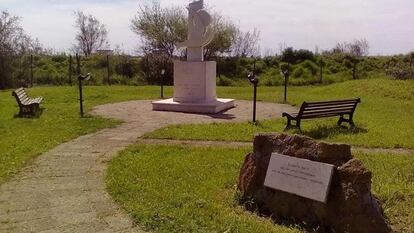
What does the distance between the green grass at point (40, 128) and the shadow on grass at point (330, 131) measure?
4.25m

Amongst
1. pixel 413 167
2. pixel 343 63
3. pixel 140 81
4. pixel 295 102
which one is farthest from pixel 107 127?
pixel 343 63

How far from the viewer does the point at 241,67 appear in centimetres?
3322

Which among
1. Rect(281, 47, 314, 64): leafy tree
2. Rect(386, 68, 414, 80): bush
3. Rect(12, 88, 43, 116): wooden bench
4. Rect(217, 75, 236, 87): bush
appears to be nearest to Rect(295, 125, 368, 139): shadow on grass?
Rect(12, 88, 43, 116): wooden bench

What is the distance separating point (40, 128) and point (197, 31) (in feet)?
19.7

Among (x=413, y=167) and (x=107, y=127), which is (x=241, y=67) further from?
(x=413, y=167)

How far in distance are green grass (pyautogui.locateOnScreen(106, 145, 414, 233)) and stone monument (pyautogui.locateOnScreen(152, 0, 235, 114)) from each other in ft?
20.5

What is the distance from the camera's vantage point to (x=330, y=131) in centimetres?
1066

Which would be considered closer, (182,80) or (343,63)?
(182,80)

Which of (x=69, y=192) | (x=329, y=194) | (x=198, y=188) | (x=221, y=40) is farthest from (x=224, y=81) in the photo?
(x=329, y=194)

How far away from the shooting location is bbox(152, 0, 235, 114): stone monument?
48.1 feet

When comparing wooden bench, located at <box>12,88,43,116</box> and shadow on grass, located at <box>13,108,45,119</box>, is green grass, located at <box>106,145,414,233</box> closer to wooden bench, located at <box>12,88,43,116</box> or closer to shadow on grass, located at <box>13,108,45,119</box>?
shadow on grass, located at <box>13,108,45,119</box>

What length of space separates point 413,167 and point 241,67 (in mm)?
26124

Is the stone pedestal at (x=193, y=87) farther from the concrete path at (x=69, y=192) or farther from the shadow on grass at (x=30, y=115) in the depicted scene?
the concrete path at (x=69, y=192)

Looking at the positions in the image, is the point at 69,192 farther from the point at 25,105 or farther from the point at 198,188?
the point at 25,105
